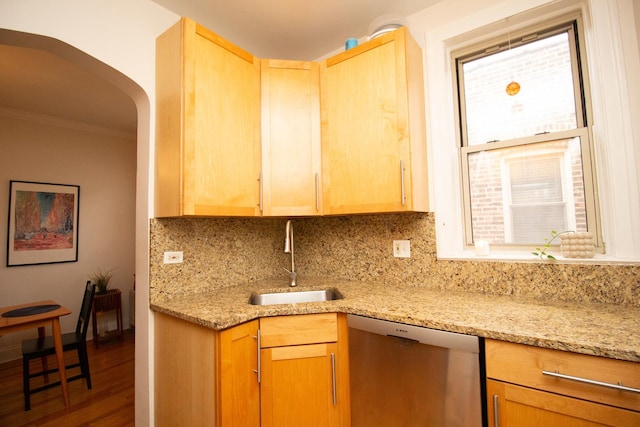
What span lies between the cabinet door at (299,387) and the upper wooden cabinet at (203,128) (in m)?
0.80

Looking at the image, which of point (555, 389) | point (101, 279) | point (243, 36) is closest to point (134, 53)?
point (243, 36)

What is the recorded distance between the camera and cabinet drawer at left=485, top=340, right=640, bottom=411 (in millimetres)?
832

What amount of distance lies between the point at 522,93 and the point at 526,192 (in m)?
0.56

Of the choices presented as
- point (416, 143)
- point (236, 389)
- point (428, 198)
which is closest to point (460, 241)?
point (428, 198)

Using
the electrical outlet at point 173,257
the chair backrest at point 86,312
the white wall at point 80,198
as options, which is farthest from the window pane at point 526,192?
the white wall at point 80,198

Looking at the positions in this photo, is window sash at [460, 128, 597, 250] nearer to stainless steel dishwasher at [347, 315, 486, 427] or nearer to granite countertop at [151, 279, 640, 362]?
granite countertop at [151, 279, 640, 362]

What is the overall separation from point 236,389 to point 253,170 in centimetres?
113

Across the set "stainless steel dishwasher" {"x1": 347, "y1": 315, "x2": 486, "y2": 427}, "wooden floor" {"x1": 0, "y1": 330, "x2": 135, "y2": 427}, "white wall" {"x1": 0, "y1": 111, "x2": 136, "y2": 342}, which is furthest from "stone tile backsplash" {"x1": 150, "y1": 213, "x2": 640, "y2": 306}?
"white wall" {"x1": 0, "y1": 111, "x2": 136, "y2": 342}

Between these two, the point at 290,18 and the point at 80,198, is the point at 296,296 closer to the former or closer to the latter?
the point at 290,18

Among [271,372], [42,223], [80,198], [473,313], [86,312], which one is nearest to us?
[473,313]

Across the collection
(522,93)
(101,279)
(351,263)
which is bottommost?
(101,279)

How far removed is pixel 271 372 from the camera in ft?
4.41

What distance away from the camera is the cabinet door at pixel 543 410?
0.85 m

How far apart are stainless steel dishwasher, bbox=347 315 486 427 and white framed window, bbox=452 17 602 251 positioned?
82 cm
